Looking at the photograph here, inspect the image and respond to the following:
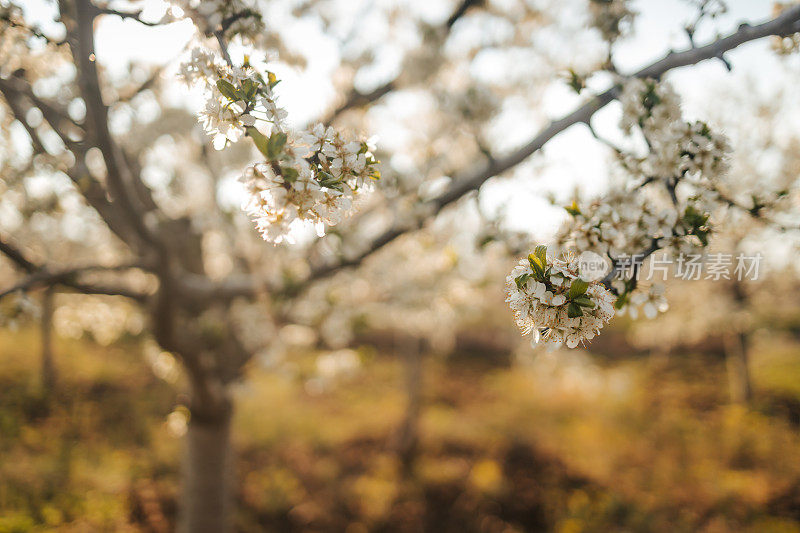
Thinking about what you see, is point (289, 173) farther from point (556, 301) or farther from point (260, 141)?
point (556, 301)

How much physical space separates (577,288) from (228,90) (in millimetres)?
1192

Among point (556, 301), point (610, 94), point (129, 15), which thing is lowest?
point (556, 301)

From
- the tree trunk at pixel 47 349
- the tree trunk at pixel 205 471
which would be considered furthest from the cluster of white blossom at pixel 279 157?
the tree trunk at pixel 47 349

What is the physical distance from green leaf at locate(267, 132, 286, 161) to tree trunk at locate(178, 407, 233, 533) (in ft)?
12.1

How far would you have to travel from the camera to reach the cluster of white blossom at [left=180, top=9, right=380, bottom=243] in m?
1.14

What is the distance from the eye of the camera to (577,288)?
3.88 feet

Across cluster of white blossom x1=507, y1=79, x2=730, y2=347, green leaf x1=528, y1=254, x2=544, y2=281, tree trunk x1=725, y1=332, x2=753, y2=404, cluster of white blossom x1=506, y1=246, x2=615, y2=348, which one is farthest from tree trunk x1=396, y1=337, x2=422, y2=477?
tree trunk x1=725, y1=332, x2=753, y2=404

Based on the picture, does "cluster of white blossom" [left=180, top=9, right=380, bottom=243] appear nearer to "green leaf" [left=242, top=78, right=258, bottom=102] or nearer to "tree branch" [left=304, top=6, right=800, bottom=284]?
"green leaf" [left=242, top=78, right=258, bottom=102]

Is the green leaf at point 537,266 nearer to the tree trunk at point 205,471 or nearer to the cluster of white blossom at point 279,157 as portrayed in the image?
the cluster of white blossom at point 279,157

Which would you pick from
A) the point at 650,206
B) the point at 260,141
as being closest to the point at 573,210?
the point at 650,206

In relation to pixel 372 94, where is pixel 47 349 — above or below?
below

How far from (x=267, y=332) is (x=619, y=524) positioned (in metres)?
5.99

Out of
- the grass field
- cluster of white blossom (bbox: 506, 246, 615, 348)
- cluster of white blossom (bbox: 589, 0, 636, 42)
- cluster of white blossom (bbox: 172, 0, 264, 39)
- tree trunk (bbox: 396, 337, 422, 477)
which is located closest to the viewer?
cluster of white blossom (bbox: 506, 246, 615, 348)

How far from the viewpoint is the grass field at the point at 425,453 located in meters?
6.11
